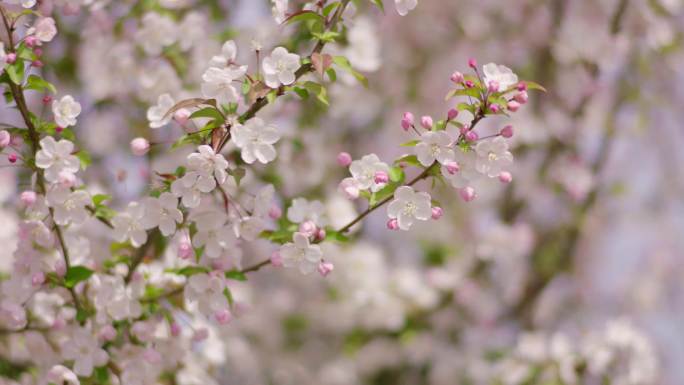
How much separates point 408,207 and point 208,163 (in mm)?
301

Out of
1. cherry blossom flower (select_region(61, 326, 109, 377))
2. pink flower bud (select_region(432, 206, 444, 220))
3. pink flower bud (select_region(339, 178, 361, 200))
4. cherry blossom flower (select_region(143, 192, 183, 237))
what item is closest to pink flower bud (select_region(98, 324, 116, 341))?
cherry blossom flower (select_region(61, 326, 109, 377))

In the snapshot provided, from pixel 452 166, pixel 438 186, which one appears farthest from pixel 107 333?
pixel 438 186

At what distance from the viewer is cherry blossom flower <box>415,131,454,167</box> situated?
120cm

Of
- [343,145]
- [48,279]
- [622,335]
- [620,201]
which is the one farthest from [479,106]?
[620,201]

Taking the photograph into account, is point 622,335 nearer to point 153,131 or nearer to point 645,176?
point 153,131

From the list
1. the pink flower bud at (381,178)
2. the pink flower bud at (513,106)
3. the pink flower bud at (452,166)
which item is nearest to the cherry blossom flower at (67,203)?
the pink flower bud at (381,178)

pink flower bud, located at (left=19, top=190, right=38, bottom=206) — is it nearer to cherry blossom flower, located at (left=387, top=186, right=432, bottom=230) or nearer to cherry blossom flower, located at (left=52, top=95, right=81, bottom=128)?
cherry blossom flower, located at (left=52, top=95, right=81, bottom=128)

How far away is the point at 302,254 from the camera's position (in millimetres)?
1301

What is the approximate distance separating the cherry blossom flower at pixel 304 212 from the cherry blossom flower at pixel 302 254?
0.33 ft

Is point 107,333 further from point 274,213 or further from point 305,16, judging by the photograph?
point 305,16

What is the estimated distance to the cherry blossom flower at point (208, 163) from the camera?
1183mm

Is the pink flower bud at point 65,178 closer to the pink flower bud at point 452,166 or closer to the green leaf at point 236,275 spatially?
the green leaf at point 236,275

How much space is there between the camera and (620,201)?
3559mm

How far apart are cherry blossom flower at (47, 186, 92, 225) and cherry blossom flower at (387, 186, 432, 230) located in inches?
18.5
